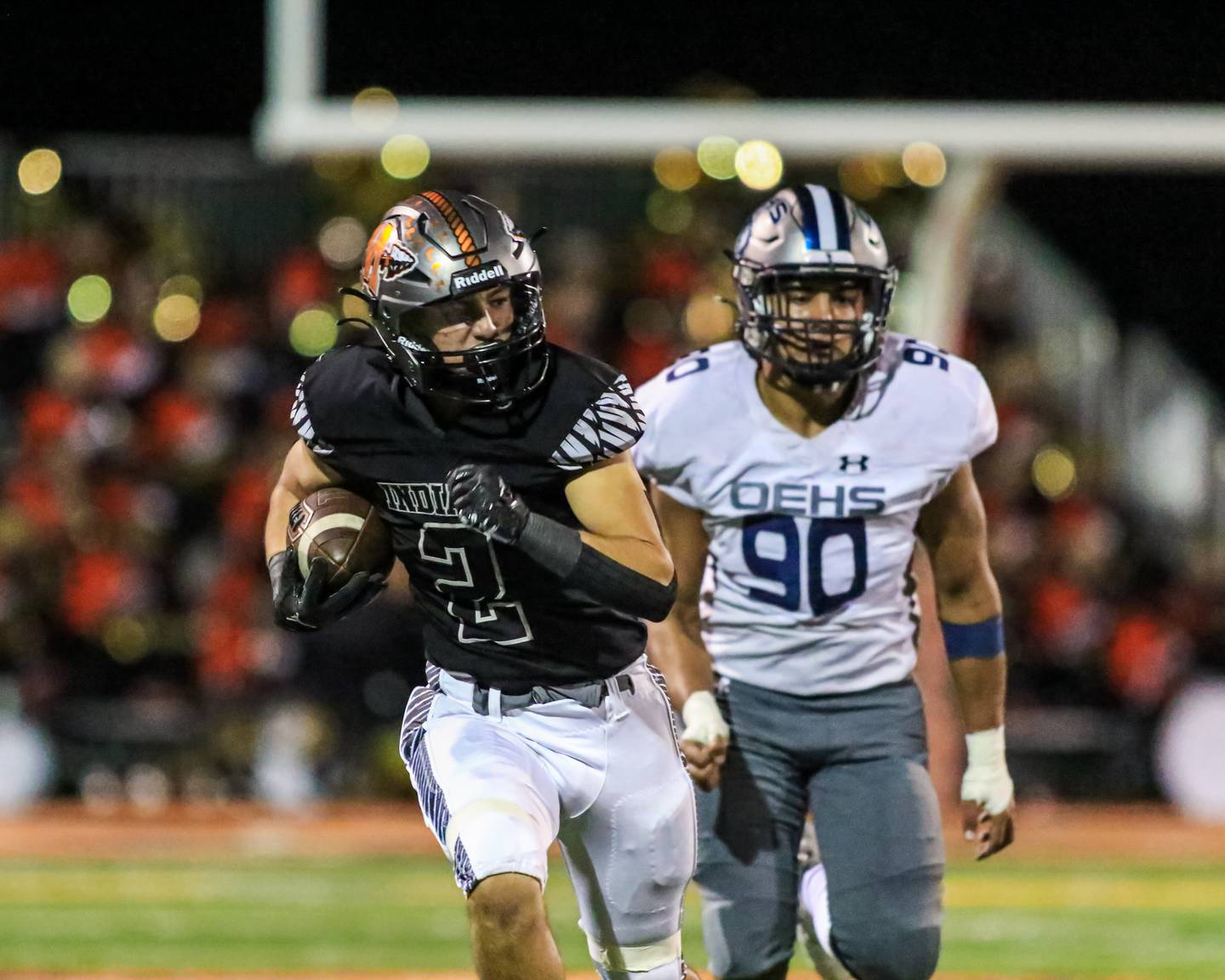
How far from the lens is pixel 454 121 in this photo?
28.3 feet

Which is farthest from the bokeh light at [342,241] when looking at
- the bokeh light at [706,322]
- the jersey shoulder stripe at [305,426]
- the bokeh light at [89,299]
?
the jersey shoulder stripe at [305,426]

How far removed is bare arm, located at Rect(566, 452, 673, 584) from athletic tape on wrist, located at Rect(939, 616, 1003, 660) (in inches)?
35.0

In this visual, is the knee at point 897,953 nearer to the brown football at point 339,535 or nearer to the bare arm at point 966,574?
the bare arm at point 966,574

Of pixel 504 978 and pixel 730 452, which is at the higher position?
pixel 730 452

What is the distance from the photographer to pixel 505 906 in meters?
3.74

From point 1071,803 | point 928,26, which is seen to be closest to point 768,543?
point 928,26

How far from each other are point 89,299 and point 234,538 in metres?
2.17

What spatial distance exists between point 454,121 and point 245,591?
4.10m

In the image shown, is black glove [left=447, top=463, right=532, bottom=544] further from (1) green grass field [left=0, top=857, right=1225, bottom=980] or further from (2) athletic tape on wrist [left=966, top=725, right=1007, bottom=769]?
(1) green grass field [left=0, top=857, right=1225, bottom=980]

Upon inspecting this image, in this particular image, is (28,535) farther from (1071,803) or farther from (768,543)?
(768,543)

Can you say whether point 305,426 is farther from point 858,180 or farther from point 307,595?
point 858,180

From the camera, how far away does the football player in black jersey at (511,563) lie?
12.9ft

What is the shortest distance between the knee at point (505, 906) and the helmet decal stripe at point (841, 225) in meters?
1.63

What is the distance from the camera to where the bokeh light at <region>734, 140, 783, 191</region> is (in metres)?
8.92
